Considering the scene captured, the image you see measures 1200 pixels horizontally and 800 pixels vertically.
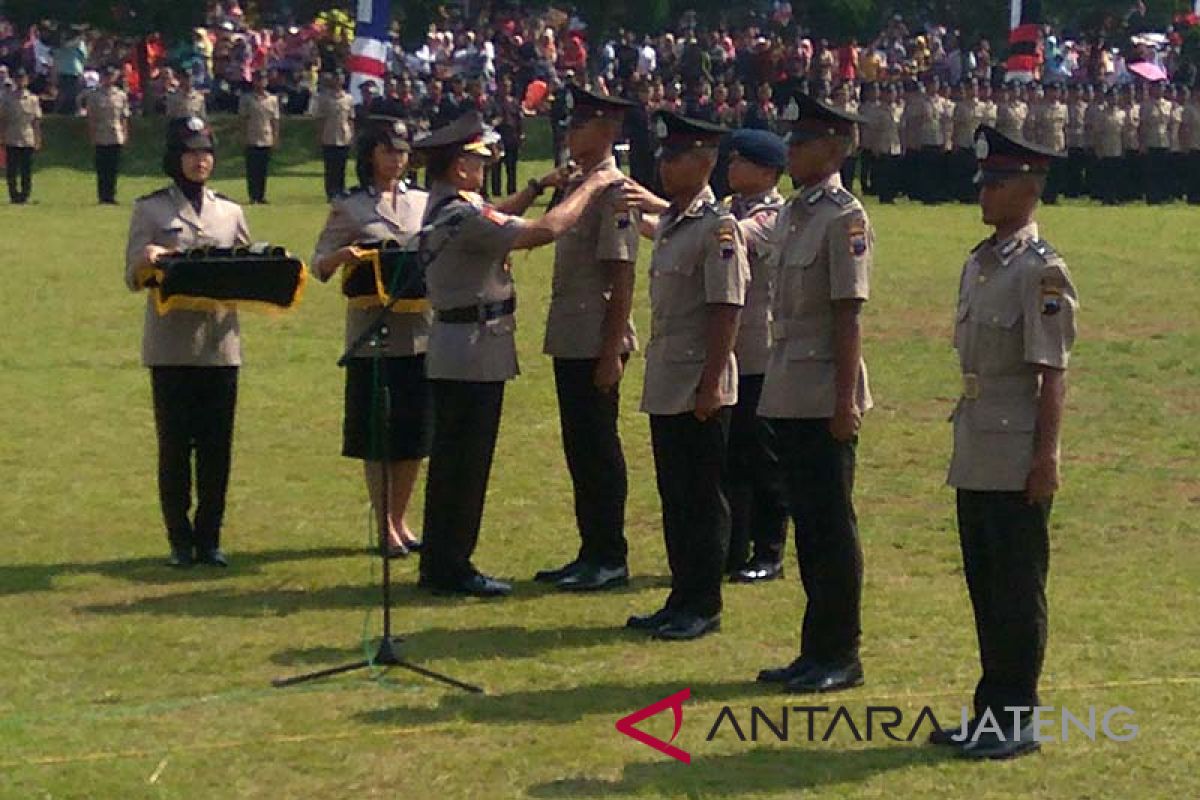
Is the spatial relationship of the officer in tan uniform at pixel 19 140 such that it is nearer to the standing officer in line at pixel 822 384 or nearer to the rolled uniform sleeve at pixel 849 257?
the standing officer in line at pixel 822 384

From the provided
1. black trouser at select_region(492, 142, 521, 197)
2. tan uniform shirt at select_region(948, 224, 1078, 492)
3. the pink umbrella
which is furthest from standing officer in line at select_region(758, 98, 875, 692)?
the pink umbrella

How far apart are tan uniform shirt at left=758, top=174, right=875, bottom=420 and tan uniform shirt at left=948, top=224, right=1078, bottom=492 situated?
0.73 metres

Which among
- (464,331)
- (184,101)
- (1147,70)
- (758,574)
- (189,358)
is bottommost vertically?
(758,574)

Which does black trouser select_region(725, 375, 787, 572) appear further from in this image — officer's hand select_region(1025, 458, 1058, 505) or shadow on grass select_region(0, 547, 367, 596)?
officer's hand select_region(1025, 458, 1058, 505)

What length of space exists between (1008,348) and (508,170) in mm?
26521

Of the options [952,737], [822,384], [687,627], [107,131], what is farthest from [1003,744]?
[107,131]

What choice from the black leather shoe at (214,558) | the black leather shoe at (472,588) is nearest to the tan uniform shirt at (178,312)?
the black leather shoe at (214,558)

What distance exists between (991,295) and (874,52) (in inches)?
1413

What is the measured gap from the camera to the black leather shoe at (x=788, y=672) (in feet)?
26.4

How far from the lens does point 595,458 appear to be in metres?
9.95

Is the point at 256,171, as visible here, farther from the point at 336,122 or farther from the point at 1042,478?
the point at 1042,478

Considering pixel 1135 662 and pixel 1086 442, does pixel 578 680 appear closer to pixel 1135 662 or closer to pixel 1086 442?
pixel 1135 662

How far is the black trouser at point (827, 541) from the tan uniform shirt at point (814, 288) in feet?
0.33

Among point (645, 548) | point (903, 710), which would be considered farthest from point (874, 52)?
point (903, 710)
